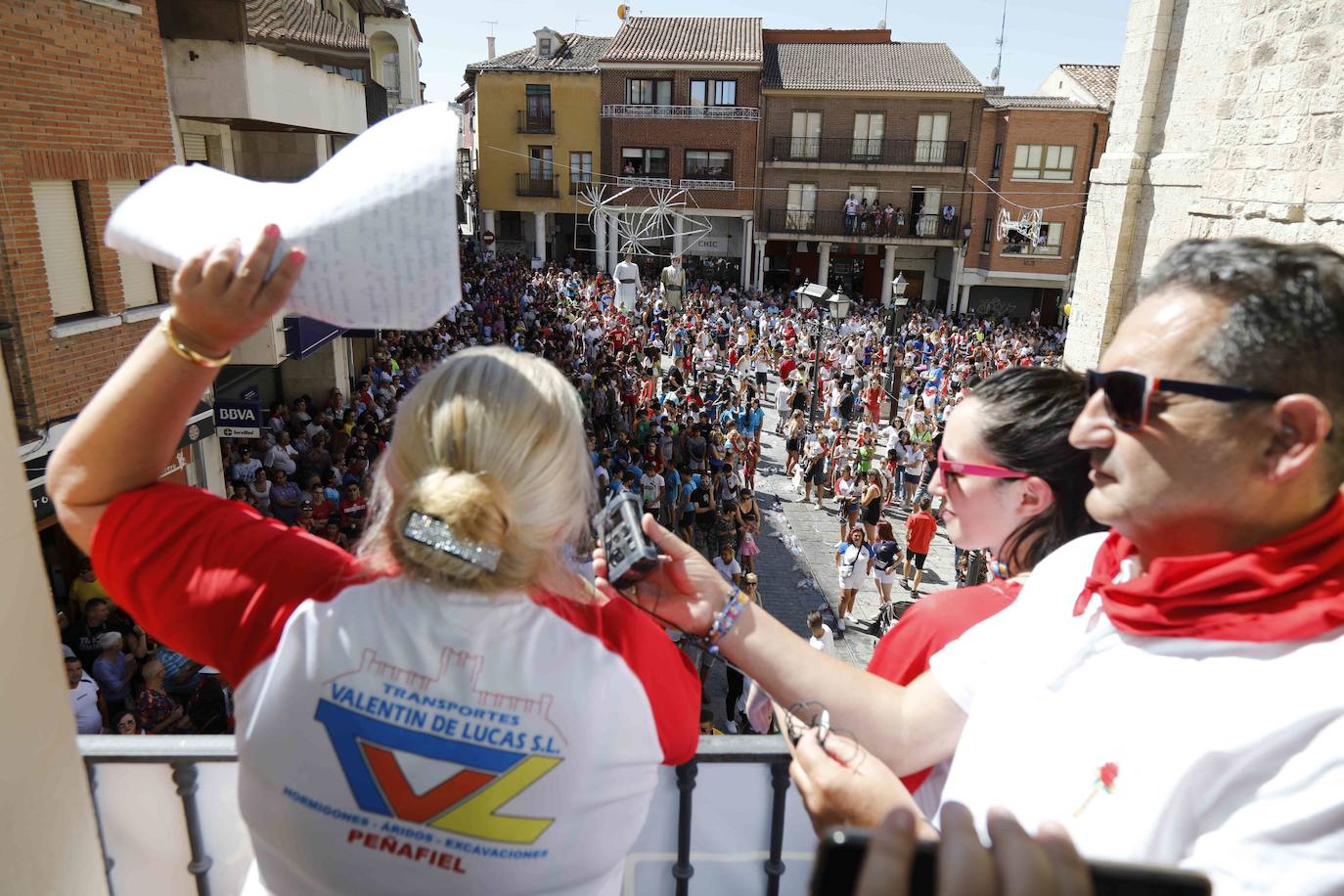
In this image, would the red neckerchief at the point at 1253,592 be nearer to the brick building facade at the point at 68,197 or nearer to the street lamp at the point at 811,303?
the brick building facade at the point at 68,197

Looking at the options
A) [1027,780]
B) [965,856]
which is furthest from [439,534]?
[1027,780]

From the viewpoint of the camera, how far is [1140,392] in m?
1.30

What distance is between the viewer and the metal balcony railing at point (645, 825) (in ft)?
5.74

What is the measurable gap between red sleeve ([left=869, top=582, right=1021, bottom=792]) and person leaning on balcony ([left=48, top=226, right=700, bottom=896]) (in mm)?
658

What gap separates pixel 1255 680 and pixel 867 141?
35231 millimetres

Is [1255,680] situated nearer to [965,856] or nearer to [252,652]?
[965,856]

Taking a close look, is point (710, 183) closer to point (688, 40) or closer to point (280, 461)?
point (688, 40)

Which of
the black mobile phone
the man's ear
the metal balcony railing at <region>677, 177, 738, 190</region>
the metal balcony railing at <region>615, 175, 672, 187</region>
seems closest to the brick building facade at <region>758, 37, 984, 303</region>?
the metal balcony railing at <region>677, 177, 738, 190</region>

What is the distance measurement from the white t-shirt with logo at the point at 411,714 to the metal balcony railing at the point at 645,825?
57 cm

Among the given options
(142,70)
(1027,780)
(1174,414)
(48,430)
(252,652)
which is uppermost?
(142,70)

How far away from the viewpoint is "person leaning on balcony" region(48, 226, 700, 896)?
116 centimetres

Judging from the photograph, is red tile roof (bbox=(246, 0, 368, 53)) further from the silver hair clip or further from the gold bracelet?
the silver hair clip

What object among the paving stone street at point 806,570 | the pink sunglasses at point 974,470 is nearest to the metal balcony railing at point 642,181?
the paving stone street at point 806,570

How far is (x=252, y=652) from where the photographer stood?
1.23m
